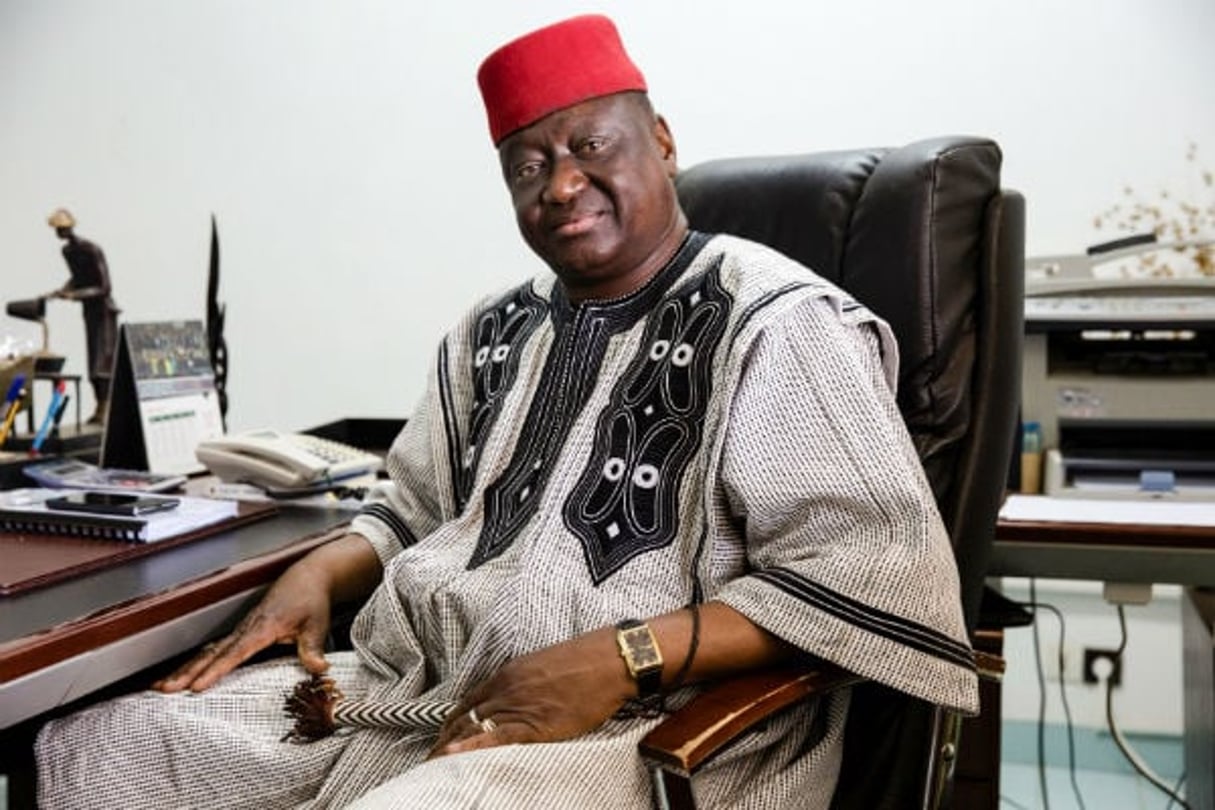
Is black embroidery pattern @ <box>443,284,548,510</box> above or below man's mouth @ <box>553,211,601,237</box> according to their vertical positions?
below

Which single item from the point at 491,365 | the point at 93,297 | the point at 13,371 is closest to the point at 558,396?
the point at 491,365

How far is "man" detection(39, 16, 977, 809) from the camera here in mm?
1149

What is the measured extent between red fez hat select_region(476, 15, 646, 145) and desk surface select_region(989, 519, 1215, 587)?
782 mm

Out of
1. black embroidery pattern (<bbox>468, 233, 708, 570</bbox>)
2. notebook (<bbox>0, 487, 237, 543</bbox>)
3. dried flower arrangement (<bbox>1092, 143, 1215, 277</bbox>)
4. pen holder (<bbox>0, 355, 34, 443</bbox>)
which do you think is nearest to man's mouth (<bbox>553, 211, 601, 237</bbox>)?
black embroidery pattern (<bbox>468, 233, 708, 570</bbox>)

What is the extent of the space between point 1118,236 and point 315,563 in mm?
1789

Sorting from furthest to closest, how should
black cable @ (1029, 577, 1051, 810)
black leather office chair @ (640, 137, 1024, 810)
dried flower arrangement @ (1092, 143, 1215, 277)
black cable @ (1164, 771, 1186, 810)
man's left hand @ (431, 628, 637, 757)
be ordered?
1. black cable @ (1029, 577, 1051, 810)
2. dried flower arrangement @ (1092, 143, 1215, 277)
3. black cable @ (1164, 771, 1186, 810)
4. black leather office chair @ (640, 137, 1024, 810)
5. man's left hand @ (431, 628, 637, 757)

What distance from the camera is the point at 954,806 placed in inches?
61.7

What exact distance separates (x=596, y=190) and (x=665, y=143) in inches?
5.6

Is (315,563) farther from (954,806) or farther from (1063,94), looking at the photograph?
(1063,94)

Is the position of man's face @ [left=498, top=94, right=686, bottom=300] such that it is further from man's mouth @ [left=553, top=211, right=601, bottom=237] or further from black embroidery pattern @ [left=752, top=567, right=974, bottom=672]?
black embroidery pattern @ [left=752, top=567, right=974, bottom=672]

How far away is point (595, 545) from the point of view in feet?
4.26

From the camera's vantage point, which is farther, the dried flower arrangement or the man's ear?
the dried flower arrangement

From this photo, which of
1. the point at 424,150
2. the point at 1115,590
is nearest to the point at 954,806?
the point at 1115,590

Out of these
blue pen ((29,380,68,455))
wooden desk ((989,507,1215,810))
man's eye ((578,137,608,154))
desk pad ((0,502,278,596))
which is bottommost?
wooden desk ((989,507,1215,810))
